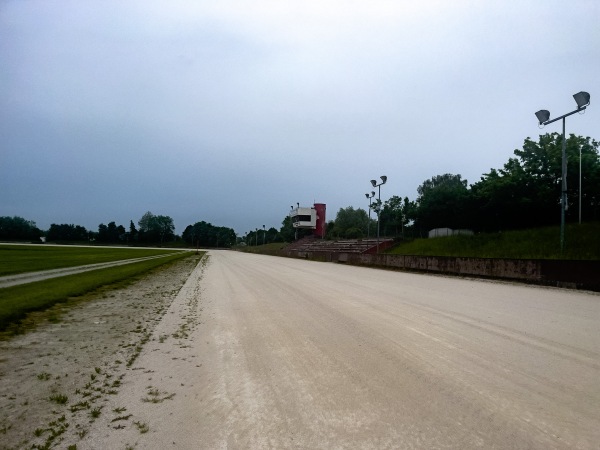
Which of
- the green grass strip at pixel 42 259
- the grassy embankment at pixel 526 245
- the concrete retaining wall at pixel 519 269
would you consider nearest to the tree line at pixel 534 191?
the grassy embankment at pixel 526 245

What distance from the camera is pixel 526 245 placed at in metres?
28.9

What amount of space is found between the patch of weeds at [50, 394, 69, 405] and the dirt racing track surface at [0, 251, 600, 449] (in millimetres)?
78

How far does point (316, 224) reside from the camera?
12075 cm

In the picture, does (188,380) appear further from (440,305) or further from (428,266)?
(428,266)

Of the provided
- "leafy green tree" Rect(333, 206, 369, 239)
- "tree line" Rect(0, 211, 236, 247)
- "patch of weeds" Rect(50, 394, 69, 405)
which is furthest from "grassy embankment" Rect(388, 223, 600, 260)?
"tree line" Rect(0, 211, 236, 247)

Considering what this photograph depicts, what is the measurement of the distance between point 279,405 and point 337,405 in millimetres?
579

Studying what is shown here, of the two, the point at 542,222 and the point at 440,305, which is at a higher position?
the point at 542,222

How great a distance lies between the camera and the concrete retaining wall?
14453 millimetres

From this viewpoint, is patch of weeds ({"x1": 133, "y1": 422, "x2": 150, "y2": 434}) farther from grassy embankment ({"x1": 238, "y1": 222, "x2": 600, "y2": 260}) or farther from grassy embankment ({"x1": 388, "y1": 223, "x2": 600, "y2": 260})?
grassy embankment ({"x1": 238, "y1": 222, "x2": 600, "y2": 260})

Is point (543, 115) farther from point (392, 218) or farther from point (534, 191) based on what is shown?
point (392, 218)

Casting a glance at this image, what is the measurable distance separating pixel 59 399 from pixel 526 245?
104ft

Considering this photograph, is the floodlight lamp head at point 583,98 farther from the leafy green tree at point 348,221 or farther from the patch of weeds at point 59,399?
the leafy green tree at point 348,221

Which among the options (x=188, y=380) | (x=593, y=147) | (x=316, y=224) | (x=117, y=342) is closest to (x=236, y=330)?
(x=117, y=342)

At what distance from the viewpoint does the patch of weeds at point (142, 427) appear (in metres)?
3.38
